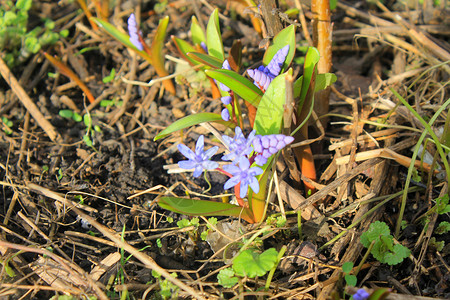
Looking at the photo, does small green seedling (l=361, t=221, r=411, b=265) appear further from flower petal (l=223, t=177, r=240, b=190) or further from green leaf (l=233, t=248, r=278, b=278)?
flower petal (l=223, t=177, r=240, b=190)

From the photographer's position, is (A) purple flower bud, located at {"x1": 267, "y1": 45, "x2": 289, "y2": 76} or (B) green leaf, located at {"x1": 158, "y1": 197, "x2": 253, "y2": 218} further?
(A) purple flower bud, located at {"x1": 267, "y1": 45, "x2": 289, "y2": 76}

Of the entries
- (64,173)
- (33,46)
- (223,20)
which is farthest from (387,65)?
(33,46)

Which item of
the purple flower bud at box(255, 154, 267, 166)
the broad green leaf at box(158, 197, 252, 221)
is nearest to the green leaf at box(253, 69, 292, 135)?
the purple flower bud at box(255, 154, 267, 166)

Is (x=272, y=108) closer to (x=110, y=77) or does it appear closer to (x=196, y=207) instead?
(x=196, y=207)

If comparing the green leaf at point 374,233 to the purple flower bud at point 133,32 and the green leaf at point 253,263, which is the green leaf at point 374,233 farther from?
the purple flower bud at point 133,32

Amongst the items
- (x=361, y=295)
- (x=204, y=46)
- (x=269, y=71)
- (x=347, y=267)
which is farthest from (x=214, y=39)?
(x=361, y=295)
